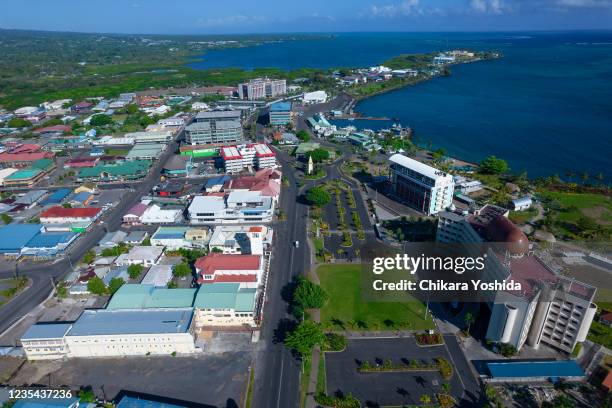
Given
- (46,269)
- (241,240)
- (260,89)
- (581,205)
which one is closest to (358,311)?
(241,240)

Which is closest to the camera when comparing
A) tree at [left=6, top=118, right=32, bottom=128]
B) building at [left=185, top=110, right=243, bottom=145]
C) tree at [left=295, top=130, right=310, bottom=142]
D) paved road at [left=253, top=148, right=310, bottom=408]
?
paved road at [left=253, top=148, right=310, bottom=408]

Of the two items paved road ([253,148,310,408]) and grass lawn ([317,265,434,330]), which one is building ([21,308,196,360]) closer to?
paved road ([253,148,310,408])

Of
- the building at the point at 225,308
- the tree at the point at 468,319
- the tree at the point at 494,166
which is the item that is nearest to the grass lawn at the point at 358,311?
the tree at the point at 468,319

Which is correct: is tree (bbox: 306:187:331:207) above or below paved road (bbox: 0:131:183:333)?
above

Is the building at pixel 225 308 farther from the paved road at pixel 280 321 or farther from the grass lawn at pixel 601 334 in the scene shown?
the grass lawn at pixel 601 334

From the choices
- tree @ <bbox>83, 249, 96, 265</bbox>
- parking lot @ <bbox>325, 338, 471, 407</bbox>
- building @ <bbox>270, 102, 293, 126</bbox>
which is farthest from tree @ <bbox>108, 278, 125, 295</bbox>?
building @ <bbox>270, 102, 293, 126</bbox>

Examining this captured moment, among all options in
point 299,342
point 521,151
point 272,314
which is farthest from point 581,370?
point 521,151
